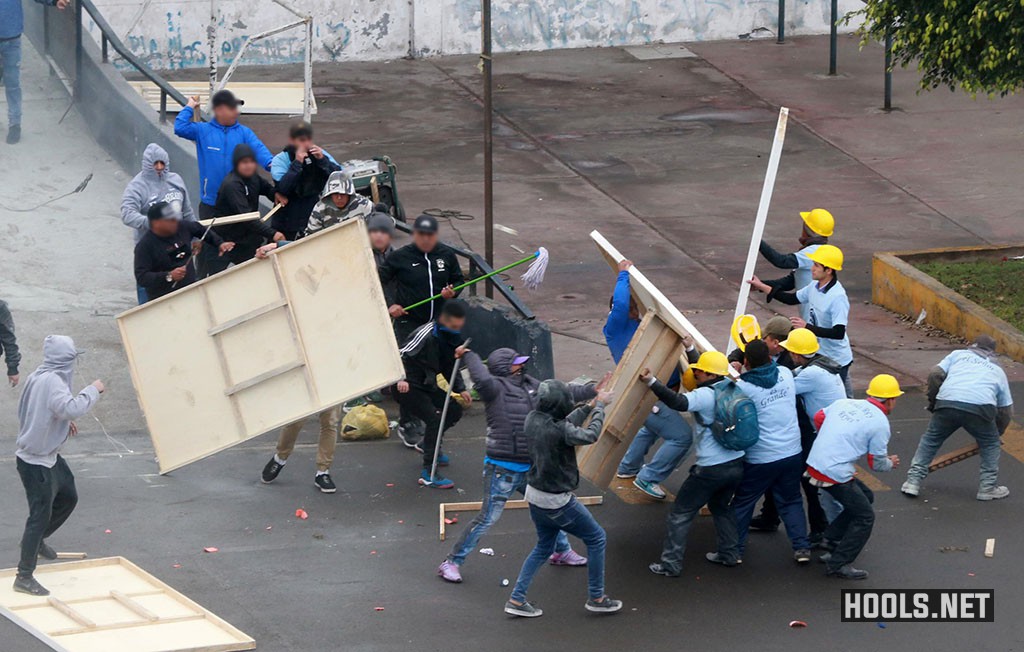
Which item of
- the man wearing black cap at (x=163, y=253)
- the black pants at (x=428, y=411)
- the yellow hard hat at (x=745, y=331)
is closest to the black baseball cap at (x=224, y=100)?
the man wearing black cap at (x=163, y=253)

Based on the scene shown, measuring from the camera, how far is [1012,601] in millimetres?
8492

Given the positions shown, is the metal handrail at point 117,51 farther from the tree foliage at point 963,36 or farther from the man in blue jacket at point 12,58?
the tree foliage at point 963,36

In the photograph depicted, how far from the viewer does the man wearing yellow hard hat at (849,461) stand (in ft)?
28.3

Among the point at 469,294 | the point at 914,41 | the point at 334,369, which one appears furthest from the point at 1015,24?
the point at 334,369

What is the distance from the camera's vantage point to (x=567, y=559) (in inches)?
356

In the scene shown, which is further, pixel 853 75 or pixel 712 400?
pixel 853 75

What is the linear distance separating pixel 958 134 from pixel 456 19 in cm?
886

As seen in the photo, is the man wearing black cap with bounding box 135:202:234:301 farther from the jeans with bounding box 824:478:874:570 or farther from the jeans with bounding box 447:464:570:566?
the jeans with bounding box 824:478:874:570

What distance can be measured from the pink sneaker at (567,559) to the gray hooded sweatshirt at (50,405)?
9.37ft

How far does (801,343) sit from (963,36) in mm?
5215

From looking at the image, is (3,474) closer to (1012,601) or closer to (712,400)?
(712,400)

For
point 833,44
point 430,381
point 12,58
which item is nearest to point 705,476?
point 430,381

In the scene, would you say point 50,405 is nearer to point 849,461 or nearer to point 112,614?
point 112,614

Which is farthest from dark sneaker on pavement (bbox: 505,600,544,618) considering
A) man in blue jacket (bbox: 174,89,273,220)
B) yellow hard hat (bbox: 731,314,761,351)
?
man in blue jacket (bbox: 174,89,273,220)
